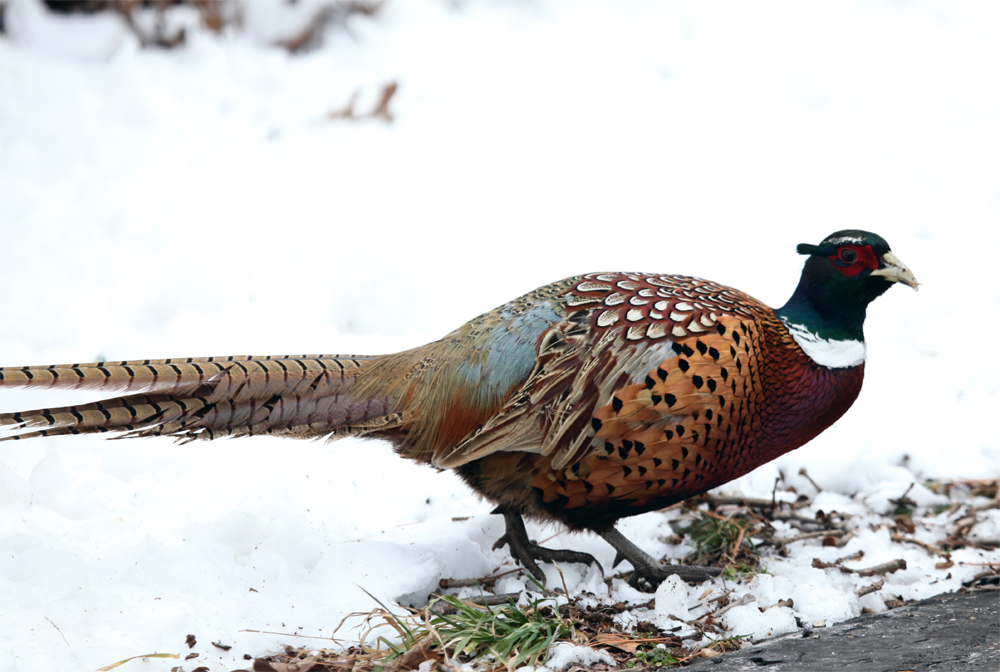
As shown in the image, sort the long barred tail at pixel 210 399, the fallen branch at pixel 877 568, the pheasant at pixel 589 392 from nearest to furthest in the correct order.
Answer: the long barred tail at pixel 210 399 < the pheasant at pixel 589 392 < the fallen branch at pixel 877 568

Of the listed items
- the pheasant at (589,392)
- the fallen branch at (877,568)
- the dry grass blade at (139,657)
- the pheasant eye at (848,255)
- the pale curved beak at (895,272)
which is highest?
the pheasant eye at (848,255)

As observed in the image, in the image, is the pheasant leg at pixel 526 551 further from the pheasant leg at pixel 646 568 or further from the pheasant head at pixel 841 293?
the pheasant head at pixel 841 293

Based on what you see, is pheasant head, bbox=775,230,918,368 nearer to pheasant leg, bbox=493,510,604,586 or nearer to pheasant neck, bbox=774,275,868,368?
pheasant neck, bbox=774,275,868,368

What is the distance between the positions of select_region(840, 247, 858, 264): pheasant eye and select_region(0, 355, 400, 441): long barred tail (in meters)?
1.67

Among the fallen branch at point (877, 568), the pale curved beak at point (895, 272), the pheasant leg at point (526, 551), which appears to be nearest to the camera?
the pale curved beak at point (895, 272)

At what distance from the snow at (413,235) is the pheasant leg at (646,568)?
0.06 meters

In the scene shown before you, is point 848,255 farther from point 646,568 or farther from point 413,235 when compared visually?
point 413,235

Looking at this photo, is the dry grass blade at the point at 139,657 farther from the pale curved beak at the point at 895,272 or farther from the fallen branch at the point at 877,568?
the pale curved beak at the point at 895,272

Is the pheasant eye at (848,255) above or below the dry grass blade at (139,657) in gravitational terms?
above

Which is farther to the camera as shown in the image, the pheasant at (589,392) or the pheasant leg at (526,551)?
Answer: the pheasant leg at (526,551)

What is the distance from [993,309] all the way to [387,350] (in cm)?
348

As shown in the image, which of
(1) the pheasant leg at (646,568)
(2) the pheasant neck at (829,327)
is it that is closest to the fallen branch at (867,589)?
(1) the pheasant leg at (646,568)

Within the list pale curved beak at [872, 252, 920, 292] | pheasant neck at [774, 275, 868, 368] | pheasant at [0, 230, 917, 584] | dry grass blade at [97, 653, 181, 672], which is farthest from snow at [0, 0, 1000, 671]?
pale curved beak at [872, 252, 920, 292]

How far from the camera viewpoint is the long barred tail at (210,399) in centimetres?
266
